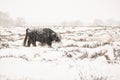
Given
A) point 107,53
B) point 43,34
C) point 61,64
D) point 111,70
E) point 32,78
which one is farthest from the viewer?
point 43,34

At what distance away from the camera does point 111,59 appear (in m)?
7.00

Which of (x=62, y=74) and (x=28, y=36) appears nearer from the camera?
(x=62, y=74)

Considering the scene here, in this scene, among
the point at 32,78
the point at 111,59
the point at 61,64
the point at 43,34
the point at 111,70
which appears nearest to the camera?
the point at 32,78

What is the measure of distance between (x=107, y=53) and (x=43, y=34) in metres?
6.19

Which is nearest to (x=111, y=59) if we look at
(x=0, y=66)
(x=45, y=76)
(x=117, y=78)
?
(x=117, y=78)

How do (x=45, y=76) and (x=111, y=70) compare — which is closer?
(x=45, y=76)

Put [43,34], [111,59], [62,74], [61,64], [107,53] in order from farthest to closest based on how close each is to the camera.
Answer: [43,34], [107,53], [111,59], [61,64], [62,74]

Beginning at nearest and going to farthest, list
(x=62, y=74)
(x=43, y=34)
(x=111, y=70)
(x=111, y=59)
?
(x=62, y=74) < (x=111, y=70) < (x=111, y=59) < (x=43, y=34)

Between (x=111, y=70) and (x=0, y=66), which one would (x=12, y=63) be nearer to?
(x=0, y=66)

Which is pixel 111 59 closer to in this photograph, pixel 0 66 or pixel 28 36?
pixel 0 66

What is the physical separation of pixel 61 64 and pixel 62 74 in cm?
97

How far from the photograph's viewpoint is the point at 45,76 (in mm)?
4973

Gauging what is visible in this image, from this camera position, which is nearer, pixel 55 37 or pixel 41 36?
pixel 55 37

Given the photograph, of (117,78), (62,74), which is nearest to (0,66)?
(62,74)
